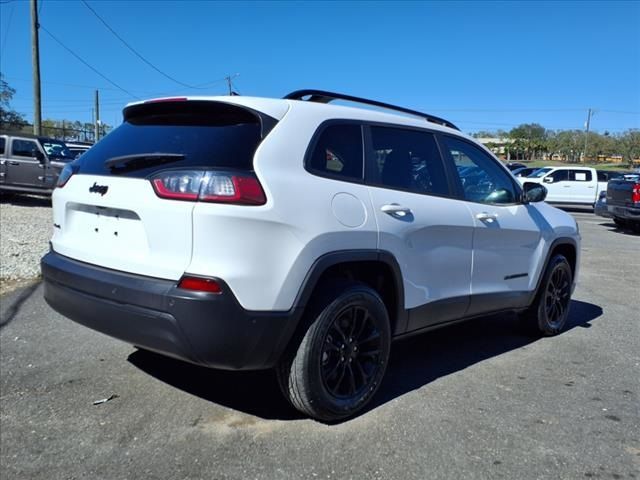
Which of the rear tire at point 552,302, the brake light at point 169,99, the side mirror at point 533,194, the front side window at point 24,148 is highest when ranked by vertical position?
the brake light at point 169,99

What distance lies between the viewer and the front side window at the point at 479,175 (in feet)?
14.7

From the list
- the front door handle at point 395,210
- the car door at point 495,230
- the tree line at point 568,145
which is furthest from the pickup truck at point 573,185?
the tree line at point 568,145

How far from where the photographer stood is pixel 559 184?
23.0 meters

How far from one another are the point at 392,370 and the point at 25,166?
47.7 feet

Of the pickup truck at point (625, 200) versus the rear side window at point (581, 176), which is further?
the rear side window at point (581, 176)

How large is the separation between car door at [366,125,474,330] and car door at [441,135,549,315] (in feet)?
0.55

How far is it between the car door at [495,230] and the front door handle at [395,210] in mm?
863

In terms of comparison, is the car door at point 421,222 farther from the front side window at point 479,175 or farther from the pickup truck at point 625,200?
the pickup truck at point 625,200

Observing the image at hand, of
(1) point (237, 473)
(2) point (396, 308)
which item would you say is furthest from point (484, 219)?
(1) point (237, 473)

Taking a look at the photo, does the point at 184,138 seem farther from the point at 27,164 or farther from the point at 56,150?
the point at 56,150

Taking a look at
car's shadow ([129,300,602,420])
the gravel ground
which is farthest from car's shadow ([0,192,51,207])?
car's shadow ([129,300,602,420])

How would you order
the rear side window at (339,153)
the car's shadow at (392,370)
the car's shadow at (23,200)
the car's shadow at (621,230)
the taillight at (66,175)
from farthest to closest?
the car's shadow at (23,200)
the car's shadow at (621,230)
the car's shadow at (392,370)
the taillight at (66,175)
the rear side window at (339,153)

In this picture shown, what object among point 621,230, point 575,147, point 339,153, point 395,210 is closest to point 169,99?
point 339,153

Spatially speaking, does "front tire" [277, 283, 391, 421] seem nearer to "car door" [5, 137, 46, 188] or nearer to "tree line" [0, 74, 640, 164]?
"car door" [5, 137, 46, 188]
